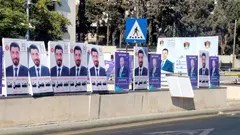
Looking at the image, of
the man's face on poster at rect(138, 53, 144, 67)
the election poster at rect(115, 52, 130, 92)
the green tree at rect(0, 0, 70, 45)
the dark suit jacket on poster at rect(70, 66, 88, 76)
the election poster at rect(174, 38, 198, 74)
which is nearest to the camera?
the dark suit jacket on poster at rect(70, 66, 88, 76)

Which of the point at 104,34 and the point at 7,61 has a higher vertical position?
the point at 104,34

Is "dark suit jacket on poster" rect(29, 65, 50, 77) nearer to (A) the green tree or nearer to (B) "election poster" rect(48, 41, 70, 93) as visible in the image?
(B) "election poster" rect(48, 41, 70, 93)

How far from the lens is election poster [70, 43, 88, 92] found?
12.4 m

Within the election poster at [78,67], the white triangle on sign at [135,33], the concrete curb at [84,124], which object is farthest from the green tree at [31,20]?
the election poster at [78,67]

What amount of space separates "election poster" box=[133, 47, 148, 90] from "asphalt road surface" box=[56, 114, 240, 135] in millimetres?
1793

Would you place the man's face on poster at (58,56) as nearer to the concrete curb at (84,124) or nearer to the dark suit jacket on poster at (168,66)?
the concrete curb at (84,124)

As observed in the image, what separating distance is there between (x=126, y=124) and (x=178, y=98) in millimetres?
3327

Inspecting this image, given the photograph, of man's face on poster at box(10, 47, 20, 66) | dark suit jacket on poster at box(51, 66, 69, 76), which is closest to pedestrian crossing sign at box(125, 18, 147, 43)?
dark suit jacket on poster at box(51, 66, 69, 76)

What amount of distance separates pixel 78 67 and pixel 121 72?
1.82 m

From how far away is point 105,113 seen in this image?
13164mm

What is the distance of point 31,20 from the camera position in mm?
35375

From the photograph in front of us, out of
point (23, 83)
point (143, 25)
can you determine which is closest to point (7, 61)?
point (23, 83)

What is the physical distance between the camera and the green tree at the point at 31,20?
32397 millimetres

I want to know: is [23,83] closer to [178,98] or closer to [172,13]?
[178,98]
